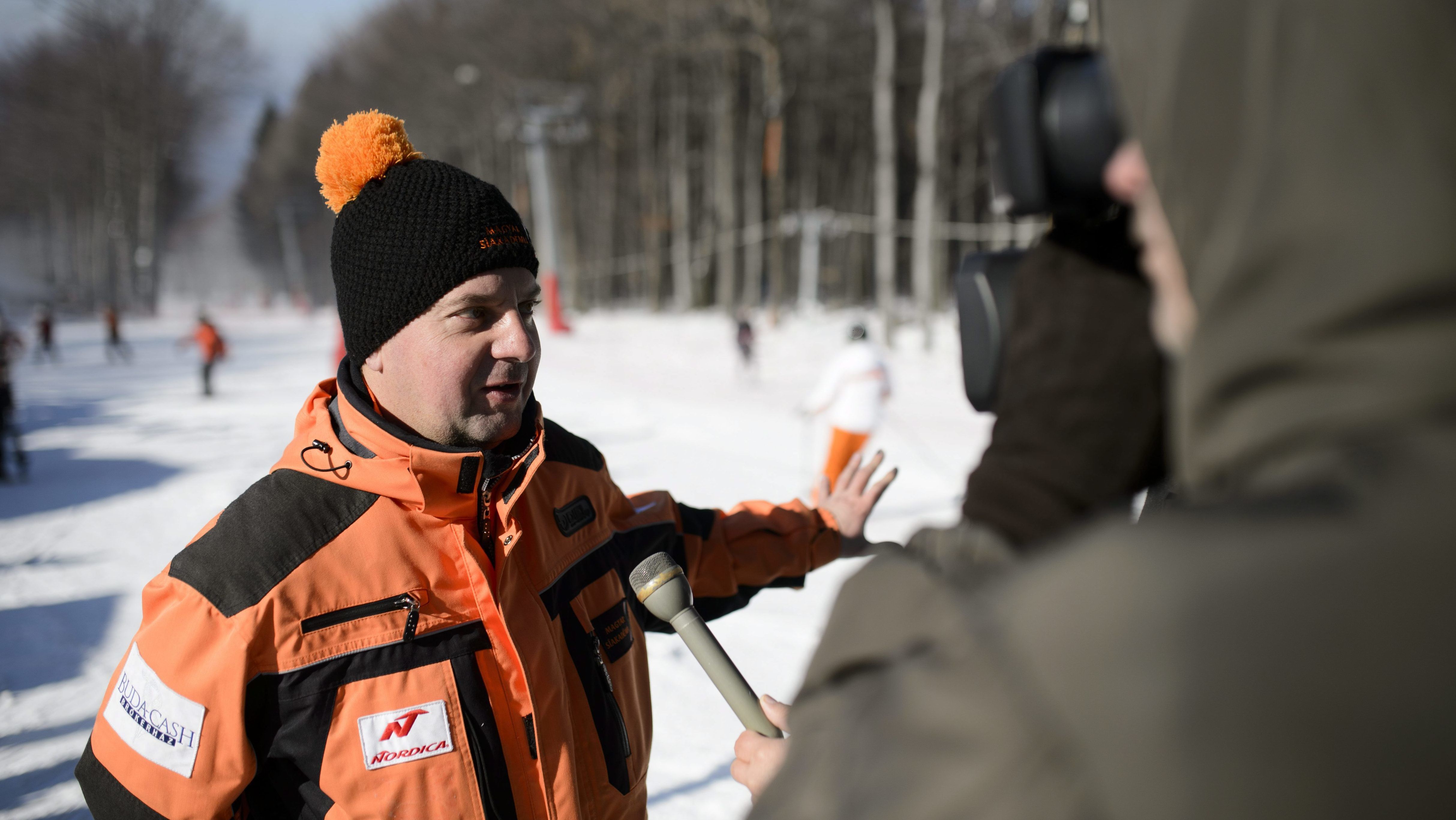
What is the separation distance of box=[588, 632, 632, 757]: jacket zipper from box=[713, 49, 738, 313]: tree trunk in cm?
2249

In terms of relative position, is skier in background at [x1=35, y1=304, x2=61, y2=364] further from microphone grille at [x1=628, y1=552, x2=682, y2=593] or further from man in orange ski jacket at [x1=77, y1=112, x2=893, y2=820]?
microphone grille at [x1=628, y1=552, x2=682, y2=593]

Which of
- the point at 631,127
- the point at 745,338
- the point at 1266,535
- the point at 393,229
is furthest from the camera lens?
the point at 631,127

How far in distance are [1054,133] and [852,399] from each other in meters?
6.48

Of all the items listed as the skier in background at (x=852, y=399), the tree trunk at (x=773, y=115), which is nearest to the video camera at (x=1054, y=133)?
the skier in background at (x=852, y=399)

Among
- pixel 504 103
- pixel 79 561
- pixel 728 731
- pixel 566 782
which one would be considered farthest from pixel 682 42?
pixel 566 782

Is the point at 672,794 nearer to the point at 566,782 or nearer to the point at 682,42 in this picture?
the point at 566,782

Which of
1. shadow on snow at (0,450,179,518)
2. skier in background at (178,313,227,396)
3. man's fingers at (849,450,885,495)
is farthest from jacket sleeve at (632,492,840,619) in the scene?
skier in background at (178,313,227,396)

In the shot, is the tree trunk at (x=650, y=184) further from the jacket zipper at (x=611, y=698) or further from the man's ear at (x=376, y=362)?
the jacket zipper at (x=611, y=698)

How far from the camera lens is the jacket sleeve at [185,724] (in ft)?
4.31

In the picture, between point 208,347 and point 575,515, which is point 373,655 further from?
point 208,347

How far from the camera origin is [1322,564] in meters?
0.40

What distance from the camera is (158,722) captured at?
133 cm

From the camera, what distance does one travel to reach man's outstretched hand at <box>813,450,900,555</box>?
2068 mm

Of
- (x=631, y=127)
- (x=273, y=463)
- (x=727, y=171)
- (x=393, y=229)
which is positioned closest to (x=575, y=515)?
(x=393, y=229)
